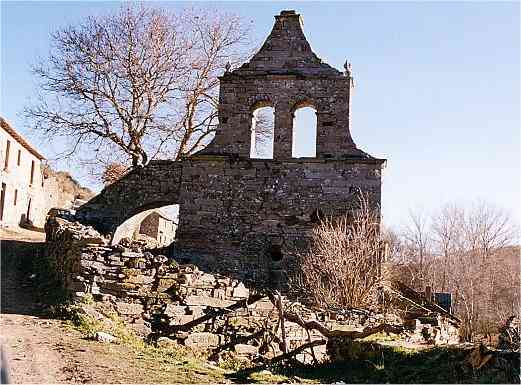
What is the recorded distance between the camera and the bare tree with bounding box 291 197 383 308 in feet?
54.4

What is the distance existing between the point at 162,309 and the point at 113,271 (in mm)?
1188

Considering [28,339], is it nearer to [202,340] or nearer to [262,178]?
[202,340]

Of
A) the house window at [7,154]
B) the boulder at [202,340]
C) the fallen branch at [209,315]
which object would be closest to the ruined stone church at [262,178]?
the fallen branch at [209,315]

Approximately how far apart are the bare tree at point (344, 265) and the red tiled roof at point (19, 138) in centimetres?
1757

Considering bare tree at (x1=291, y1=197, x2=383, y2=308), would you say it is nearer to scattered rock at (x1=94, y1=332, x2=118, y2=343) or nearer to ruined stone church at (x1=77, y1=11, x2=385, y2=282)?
ruined stone church at (x1=77, y1=11, x2=385, y2=282)

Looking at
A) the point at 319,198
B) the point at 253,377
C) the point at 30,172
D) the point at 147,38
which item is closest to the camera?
the point at 253,377

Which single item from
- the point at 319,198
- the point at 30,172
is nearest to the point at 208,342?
the point at 319,198

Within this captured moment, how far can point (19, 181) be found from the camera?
3262cm

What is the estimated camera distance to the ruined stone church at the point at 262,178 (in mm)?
18781

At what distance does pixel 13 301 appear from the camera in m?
12.2

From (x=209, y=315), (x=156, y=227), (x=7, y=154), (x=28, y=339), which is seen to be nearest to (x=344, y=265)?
(x=209, y=315)

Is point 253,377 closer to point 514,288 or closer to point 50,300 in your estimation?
point 50,300

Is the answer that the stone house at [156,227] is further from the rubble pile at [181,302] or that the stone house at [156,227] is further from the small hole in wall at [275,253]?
the rubble pile at [181,302]

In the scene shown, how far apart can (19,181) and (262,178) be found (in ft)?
59.6
